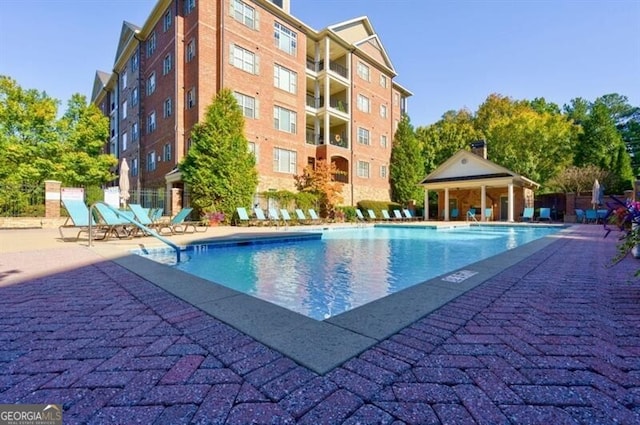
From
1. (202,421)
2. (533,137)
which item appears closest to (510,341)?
(202,421)

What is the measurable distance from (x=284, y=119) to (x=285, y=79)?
2.77 meters

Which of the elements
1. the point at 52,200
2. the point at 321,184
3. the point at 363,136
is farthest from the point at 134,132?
the point at 363,136

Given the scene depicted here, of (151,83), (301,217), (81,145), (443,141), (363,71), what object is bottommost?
(301,217)

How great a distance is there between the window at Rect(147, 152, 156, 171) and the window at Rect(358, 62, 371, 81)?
16.8 metres

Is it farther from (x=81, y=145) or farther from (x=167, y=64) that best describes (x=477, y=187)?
(x=81, y=145)

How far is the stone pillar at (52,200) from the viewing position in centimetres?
1468

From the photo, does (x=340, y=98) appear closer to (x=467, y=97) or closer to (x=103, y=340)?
(x=467, y=97)

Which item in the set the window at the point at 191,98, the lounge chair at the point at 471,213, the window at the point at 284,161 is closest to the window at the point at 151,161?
the window at the point at 191,98

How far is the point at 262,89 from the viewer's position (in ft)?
64.1

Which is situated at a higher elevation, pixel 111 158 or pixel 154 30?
pixel 154 30

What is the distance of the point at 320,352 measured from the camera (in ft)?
6.40

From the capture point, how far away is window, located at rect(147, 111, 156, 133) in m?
21.1

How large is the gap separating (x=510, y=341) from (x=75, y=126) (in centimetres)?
2865

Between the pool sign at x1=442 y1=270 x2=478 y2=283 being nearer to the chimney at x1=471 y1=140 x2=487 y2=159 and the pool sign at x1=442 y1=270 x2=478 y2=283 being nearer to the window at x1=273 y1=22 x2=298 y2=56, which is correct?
the window at x1=273 y1=22 x2=298 y2=56
